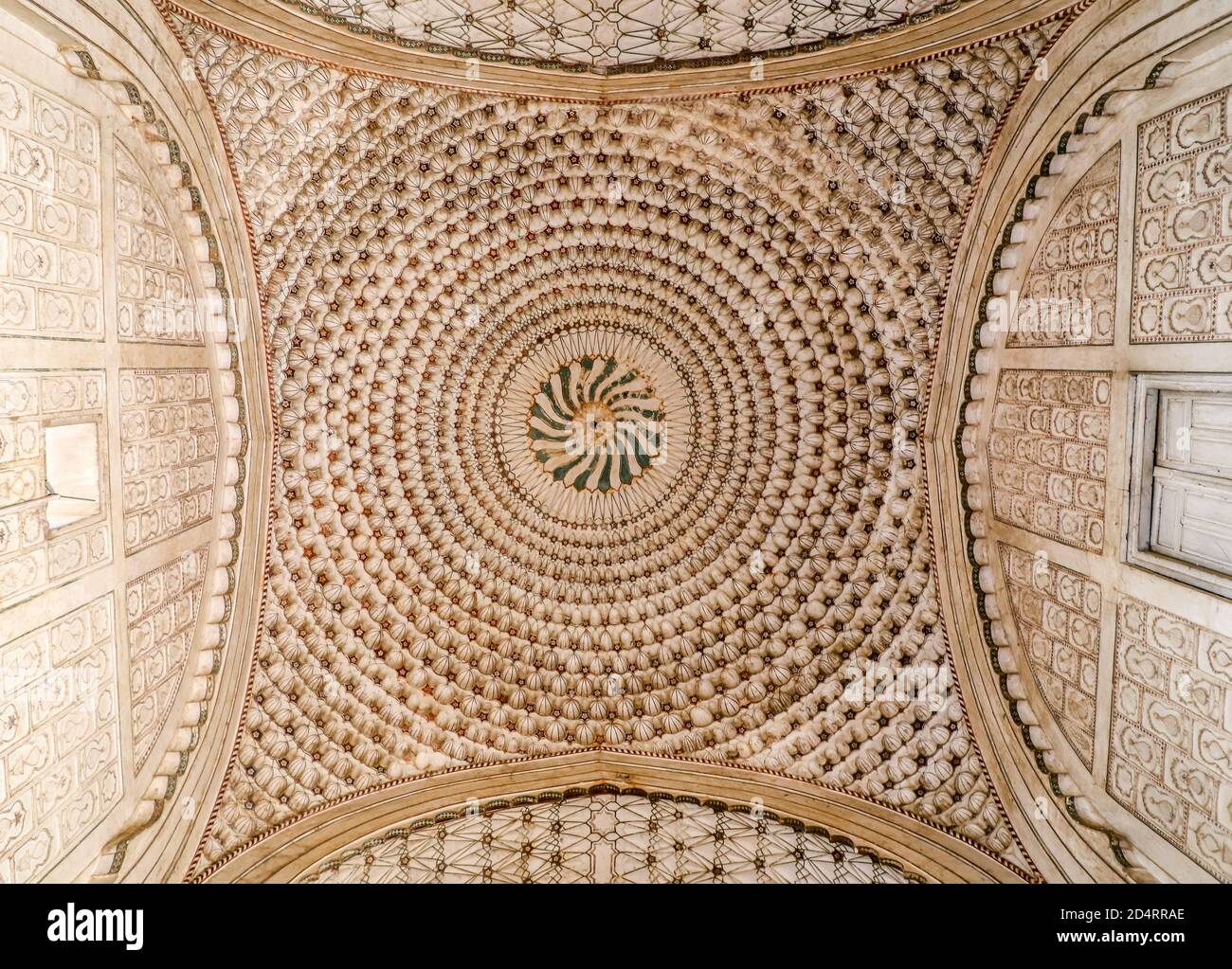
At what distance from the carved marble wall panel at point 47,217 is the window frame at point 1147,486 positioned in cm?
601

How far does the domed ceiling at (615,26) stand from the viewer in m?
5.45

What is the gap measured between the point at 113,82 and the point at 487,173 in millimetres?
2622

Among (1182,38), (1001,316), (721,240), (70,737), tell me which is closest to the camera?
(1182,38)

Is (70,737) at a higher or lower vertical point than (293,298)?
lower

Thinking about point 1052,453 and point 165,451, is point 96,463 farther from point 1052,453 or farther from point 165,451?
point 1052,453

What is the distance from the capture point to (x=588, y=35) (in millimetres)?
5801

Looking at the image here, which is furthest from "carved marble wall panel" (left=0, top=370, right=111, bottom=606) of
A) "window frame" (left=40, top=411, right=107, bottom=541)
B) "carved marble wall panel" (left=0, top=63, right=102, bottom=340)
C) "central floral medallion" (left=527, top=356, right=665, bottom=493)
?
"central floral medallion" (left=527, top=356, right=665, bottom=493)

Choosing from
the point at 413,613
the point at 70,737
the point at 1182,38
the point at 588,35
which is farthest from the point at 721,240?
the point at 70,737

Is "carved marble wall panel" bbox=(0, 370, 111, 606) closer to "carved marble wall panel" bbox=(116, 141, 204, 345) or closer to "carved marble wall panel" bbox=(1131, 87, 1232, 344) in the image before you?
"carved marble wall panel" bbox=(116, 141, 204, 345)

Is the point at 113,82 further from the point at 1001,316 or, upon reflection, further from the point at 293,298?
the point at 1001,316

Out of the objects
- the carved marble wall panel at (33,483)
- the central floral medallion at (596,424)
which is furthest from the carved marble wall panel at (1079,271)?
the carved marble wall panel at (33,483)

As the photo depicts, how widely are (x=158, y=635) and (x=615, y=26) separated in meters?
5.32

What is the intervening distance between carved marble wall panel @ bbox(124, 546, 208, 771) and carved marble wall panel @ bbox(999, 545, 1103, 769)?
593 cm

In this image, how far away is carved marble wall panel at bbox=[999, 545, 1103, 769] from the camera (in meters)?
5.13
